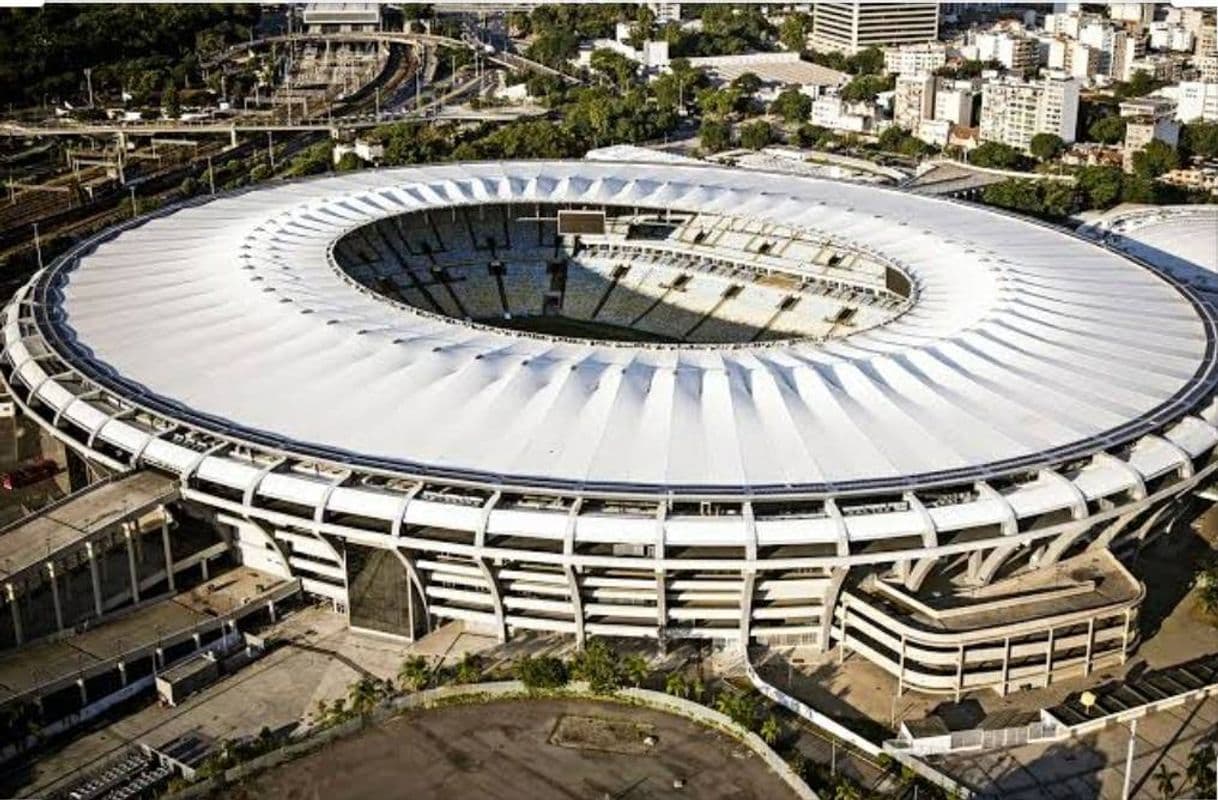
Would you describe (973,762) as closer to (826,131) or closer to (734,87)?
(826,131)

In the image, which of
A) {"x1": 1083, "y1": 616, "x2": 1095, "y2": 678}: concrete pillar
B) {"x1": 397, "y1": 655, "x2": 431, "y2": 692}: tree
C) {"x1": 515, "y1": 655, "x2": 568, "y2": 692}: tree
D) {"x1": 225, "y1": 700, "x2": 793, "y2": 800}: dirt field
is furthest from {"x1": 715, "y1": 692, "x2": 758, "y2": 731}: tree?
{"x1": 1083, "y1": 616, "x2": 1095, "y2": 678}: concrete pillar

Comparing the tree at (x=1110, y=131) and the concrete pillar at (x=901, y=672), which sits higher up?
the tree at (x=1110, y=131)

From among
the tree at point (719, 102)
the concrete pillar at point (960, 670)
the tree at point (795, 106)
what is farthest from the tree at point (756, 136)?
the concrete pillar at point (960, 670)

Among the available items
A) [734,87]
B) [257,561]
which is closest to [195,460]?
[257,561]

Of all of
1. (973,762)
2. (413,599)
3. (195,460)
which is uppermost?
(195,460)

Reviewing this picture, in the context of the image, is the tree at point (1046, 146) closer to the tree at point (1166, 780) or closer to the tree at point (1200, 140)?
the tree at point (1200, 140)

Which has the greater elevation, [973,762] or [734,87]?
[734,87]

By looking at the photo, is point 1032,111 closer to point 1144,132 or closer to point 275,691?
point 1144,132
